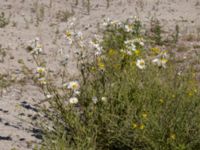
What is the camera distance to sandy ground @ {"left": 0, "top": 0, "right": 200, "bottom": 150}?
197 inches

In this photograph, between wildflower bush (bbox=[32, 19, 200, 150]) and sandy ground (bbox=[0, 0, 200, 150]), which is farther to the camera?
sandy ground (bbox=[0, 0, 200, 150])

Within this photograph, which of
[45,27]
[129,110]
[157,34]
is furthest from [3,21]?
[129,110]

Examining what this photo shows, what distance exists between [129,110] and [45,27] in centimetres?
540

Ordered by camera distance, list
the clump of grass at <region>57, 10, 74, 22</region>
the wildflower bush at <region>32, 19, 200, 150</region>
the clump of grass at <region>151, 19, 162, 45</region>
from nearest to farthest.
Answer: the wildflower bush at <region>32, 19, 200, 150</region>
the clump of grass at <region>151, 19, 162, 45</region>
the clump of grass at <region>57, 10, 74, 22</region>

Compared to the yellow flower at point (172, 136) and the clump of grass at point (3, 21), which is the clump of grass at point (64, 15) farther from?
the yellow flower at point (172, 136)

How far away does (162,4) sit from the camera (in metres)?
10.4

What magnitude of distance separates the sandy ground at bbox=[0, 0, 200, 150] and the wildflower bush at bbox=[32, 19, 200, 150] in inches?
25.8

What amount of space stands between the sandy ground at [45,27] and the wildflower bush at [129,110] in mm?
655

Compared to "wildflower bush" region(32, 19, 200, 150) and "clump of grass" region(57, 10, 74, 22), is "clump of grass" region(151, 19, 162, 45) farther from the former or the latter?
"wildflower bush" region(32, 19, 200, 150)

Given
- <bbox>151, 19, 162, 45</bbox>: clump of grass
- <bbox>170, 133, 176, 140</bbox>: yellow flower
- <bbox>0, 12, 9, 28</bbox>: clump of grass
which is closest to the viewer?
<bbox>170, 133, 176, 140</bbox>: yellow flower

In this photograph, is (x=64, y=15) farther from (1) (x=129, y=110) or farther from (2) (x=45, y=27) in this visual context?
(1) (x=129, y=110)

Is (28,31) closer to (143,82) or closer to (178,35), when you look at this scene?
(178,35)

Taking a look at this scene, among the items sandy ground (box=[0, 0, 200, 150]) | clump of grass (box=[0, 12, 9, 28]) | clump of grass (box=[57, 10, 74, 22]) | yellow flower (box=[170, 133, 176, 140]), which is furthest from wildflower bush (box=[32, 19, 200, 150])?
clump of grass (box=[57, 10, 74, 22])

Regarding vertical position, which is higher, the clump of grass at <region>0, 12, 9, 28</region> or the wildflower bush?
the wildflower bush
